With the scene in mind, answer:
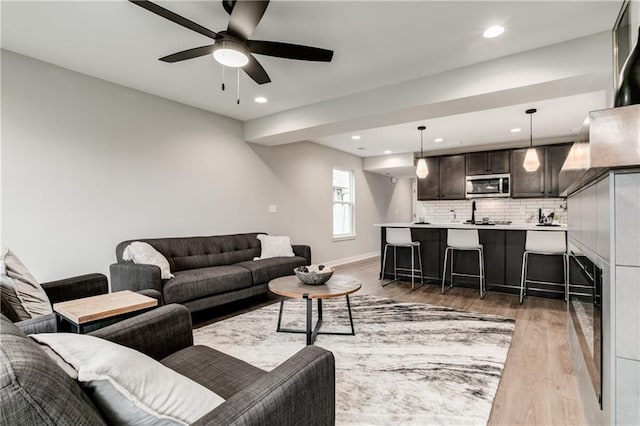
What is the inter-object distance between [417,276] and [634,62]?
436 centimetres

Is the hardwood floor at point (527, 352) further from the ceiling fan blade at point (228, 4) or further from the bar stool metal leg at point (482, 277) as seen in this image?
the ceiling fan blade at point (228, 4)

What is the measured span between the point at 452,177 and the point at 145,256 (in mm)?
5899

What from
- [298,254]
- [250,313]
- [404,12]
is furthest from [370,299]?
[404,12]

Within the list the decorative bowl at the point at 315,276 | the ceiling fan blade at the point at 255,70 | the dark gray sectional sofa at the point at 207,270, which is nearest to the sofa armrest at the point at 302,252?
the dark gray sectional sofa at the point at 207,270

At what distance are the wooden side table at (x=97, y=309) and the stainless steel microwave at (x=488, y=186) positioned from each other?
6230mm

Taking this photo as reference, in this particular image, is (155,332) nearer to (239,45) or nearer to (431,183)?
(239,45)

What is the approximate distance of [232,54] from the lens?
2299 millimetres

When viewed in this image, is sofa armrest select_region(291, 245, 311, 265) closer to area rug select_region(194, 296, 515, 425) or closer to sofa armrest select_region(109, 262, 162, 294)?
area rug select_region(194, 296, 515, 425)

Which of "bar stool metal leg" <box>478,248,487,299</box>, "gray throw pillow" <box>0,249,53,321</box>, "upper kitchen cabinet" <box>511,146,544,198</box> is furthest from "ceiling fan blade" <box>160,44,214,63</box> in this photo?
"upper kitchen cabinet" <box>511,146,544,198</box>

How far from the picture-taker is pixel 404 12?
2316mm

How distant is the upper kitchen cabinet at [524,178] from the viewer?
5863mm

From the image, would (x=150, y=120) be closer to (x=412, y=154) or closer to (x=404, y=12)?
(x=404, y=12)

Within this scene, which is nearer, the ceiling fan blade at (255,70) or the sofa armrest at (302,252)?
the ceiling fan blade at (255,70)

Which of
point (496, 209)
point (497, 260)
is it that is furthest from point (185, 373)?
point (496, 209)
